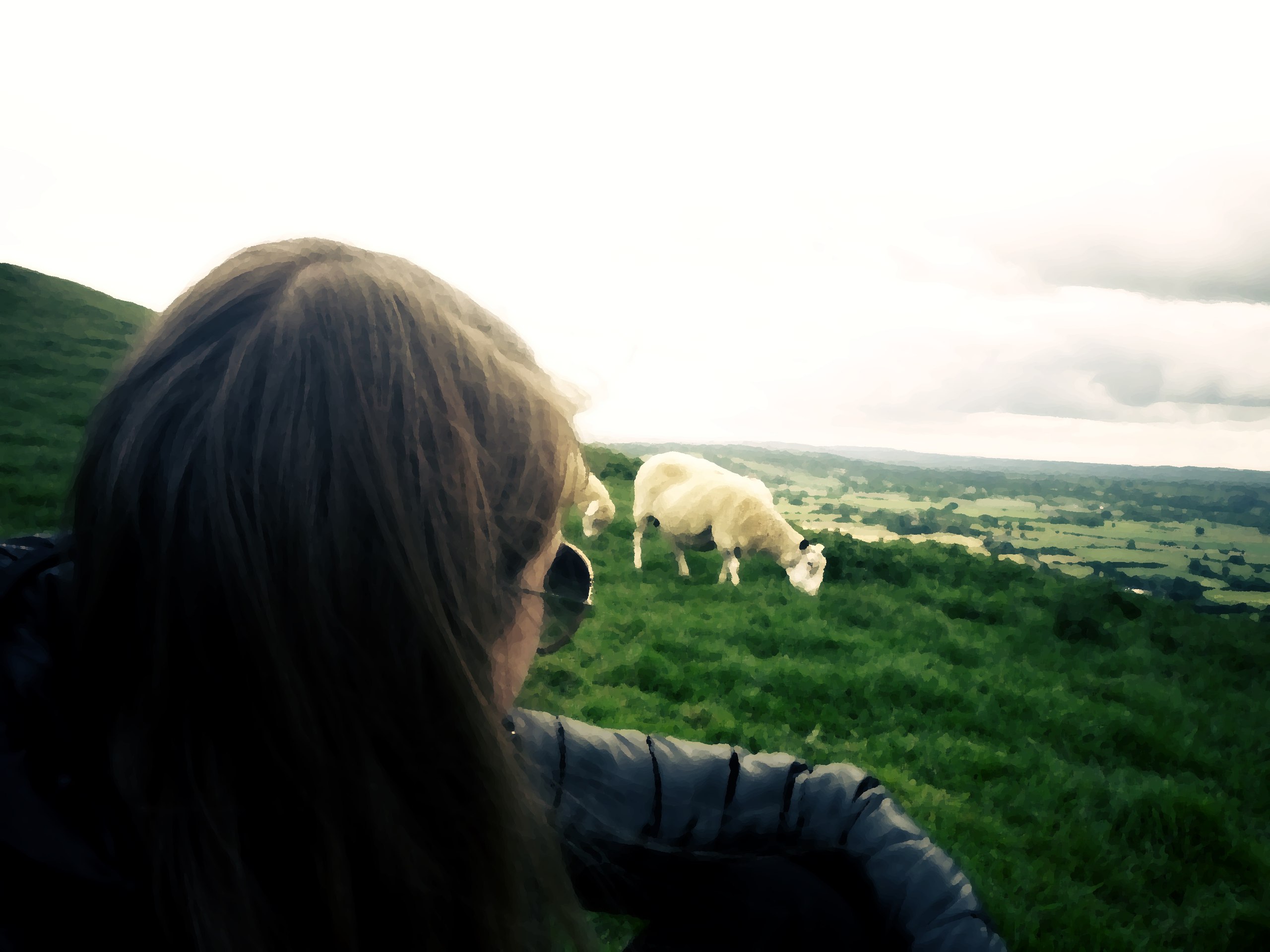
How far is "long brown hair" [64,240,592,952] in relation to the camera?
0.79ft

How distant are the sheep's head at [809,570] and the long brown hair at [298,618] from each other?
1.67m

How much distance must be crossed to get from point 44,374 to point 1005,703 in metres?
2.75

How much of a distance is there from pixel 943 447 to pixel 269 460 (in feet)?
4.78

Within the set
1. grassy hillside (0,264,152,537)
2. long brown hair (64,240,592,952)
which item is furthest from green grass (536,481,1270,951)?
grassy hillside (0,264,152,537)

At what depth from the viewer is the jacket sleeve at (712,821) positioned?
1.78ft

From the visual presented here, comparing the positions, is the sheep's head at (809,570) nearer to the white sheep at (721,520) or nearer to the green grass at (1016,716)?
the white sheep at (721,520)

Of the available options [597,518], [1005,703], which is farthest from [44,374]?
[1005,703]

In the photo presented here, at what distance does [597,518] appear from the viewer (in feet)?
8.25

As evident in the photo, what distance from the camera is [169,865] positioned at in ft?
0.79

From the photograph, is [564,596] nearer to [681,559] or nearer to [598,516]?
[681,559]

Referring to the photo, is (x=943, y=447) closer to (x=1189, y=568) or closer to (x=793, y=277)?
(x=1189, y=568)

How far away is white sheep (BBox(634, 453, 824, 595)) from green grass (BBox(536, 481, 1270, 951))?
1.76 ft

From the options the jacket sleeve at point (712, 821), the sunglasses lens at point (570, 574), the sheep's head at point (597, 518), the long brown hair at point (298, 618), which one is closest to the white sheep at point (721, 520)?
the sheep's head at point (597, 518)

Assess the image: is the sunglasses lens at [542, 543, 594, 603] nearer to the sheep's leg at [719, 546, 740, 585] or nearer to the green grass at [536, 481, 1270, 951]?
the green grass at [536, 481, 1270, 951]
